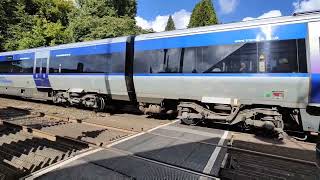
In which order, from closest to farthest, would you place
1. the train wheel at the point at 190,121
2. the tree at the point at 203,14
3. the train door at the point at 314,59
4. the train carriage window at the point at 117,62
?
1. the train door at the point at 314,59
2. the train wheel at the point at 190,121
3. the train carriage window at the point at 117,62
4. the tree at the point at 203,14

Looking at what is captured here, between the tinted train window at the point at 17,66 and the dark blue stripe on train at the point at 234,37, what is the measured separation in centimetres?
911

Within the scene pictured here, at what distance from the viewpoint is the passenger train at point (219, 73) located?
797cm

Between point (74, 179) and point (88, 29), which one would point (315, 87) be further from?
point (88, 29)

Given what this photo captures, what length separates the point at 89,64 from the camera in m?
13.3

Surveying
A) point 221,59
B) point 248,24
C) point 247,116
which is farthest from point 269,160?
point 248,24

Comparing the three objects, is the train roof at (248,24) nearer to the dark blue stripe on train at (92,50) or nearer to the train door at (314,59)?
the train door at (314,59)

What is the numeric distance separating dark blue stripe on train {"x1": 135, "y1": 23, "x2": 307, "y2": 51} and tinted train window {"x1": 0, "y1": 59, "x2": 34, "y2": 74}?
9106mm

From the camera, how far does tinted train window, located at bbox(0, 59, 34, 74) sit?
17098mm

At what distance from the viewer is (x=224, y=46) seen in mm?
9203

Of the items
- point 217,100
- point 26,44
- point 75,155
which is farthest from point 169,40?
point 26,44

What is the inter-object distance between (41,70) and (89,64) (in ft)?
14.2

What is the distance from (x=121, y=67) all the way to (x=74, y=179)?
7.27 metres

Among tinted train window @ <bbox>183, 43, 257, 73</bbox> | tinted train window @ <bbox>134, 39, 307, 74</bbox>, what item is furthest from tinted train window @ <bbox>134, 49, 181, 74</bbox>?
tinted train window @ <bbox>183, 43, 257, 73</bbox>

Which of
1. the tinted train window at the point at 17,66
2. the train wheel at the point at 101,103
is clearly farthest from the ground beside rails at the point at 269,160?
the tinted train window at the point at 17,66
